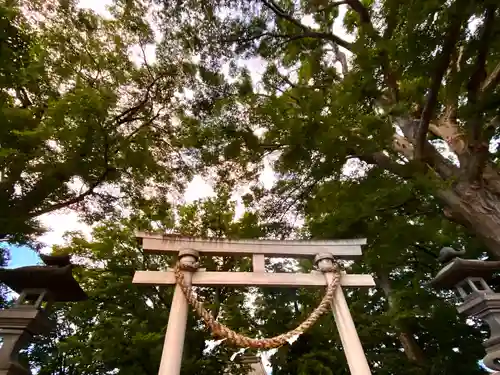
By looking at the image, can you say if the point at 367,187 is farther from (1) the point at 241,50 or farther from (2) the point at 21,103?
(2) the point at 21,103

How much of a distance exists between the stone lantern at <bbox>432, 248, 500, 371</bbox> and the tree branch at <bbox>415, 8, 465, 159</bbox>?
1.66 metres

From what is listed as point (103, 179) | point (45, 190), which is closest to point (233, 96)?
point (103, 179)

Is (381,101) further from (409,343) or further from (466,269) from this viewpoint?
(409,343)

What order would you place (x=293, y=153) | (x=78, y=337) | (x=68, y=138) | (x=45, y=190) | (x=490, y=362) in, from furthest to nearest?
(x=78, y=337), (x=293, y=153), (x=45, y=190), (x=68, y=138), (x=490, y=362)

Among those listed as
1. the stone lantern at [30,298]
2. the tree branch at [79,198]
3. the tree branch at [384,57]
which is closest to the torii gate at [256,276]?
the stone lantern at [30,298]

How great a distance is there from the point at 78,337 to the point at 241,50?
23.2ft

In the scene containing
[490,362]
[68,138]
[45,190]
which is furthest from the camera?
[45,190]

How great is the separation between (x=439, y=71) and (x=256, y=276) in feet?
10.8

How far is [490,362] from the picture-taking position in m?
3.65

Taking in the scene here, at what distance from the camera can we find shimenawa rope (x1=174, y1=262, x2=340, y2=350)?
3148 mm

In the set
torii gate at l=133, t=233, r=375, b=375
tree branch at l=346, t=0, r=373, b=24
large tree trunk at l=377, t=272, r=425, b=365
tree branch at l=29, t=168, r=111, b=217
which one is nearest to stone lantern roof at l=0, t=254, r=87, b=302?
torii gate at l=133, t=233, r=375, b=375

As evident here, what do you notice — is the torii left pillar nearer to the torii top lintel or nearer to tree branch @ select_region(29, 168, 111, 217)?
the torii top lintel

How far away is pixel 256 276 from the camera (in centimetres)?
375

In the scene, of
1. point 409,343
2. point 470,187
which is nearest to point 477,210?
point 470,187
